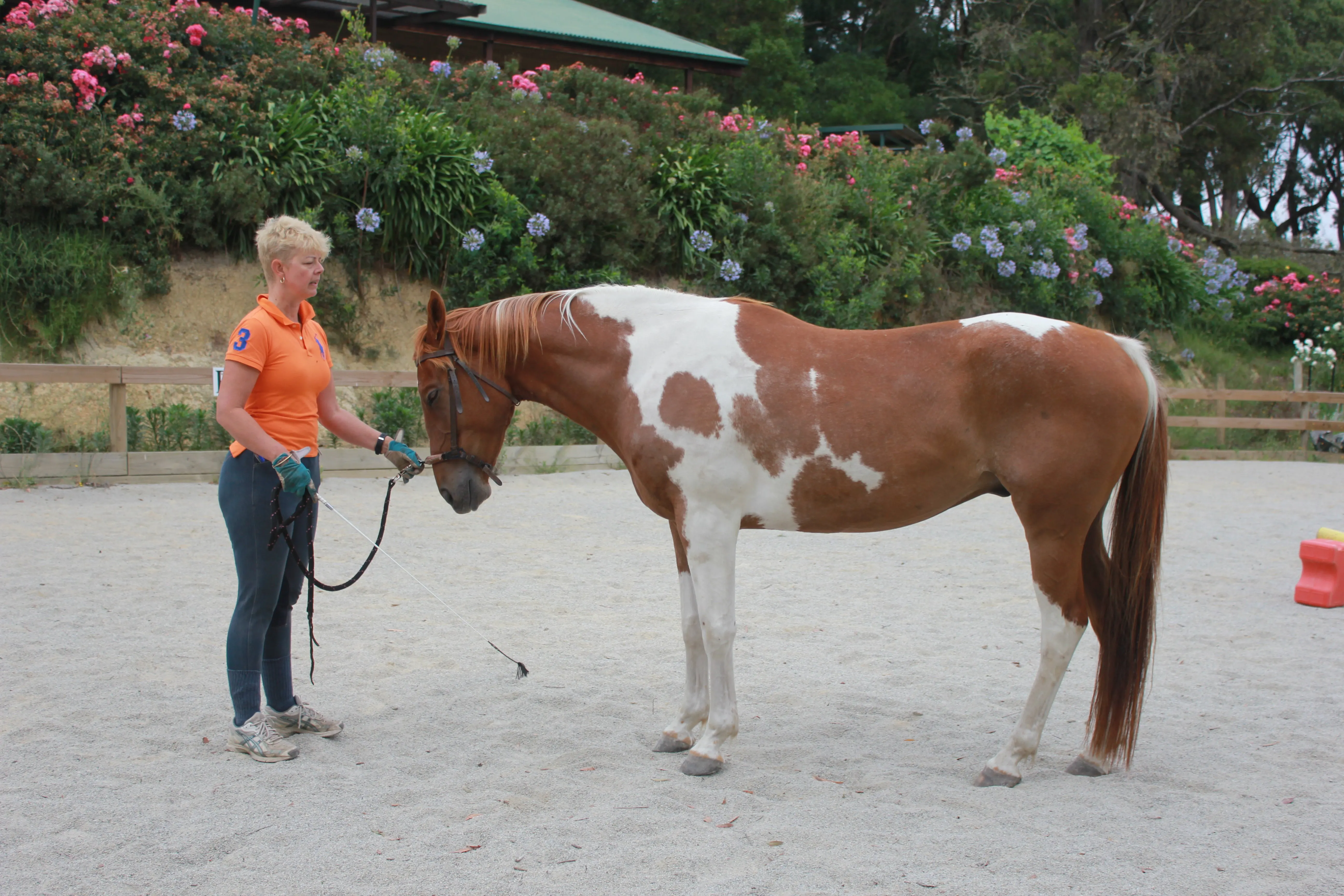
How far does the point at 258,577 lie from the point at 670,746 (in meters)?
1.45

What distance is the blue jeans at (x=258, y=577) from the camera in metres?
3.09

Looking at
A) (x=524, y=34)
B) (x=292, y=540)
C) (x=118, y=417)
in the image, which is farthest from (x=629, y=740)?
(x=524, y=34)

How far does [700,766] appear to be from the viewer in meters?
3.10

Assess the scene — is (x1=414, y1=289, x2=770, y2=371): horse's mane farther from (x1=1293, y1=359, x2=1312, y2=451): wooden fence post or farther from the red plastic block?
(x1=1293, y1=359, x2=1312, y2=451): wooden fence post

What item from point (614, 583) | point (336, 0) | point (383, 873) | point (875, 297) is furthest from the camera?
point (336, 0)

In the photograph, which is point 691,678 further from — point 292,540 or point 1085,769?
point 292,540

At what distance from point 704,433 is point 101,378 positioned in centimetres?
694

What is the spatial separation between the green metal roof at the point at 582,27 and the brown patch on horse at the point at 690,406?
14930 mm

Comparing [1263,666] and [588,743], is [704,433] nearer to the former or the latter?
[588,743]

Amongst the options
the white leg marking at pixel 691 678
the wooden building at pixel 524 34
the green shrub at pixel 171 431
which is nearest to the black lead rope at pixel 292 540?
the white leg marking at pixel 691 678

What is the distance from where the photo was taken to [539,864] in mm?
2439

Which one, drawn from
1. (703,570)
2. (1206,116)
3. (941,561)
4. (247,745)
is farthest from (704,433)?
(1206,116)

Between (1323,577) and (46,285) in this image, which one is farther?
(46,285)

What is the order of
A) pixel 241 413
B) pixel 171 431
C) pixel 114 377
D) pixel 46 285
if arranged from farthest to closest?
pixel 46 285 < pixel 171 431 < pixel 114 377 < pixel 241 413
